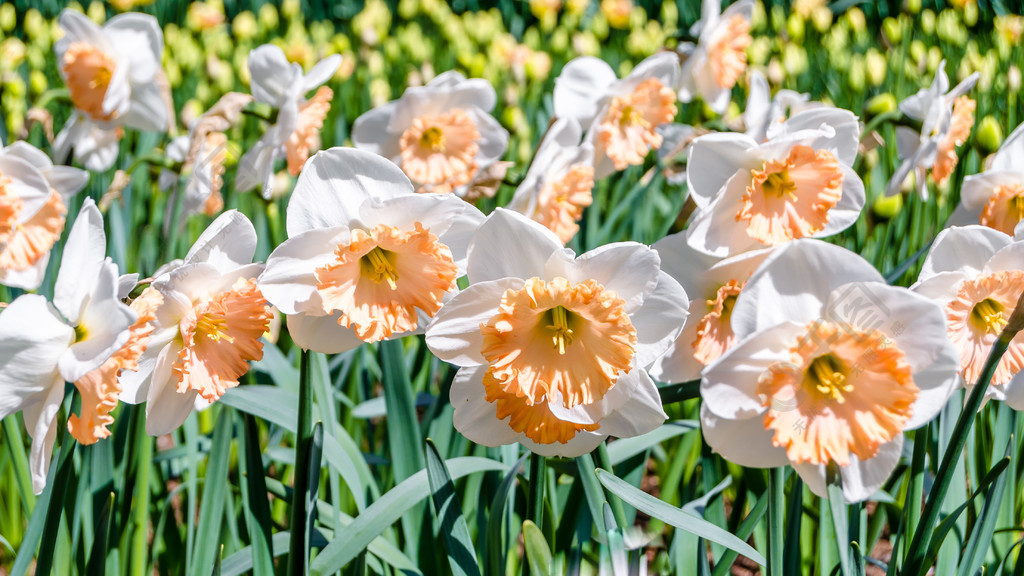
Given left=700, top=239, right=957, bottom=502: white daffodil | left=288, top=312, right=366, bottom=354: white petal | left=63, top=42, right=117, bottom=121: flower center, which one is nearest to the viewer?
left=700, top=239, right=957, bottom=502: white daffodil

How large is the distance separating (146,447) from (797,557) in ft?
3.23

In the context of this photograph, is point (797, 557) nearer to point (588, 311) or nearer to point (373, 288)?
point (588, 311)

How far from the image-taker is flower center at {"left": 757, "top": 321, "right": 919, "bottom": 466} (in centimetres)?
78

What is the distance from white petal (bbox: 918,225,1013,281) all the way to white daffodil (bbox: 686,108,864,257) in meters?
0.17

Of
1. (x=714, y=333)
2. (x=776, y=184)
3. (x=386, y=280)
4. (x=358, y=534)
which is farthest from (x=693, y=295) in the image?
(x=358, y=534)

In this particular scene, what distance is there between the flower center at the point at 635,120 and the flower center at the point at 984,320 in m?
0.88

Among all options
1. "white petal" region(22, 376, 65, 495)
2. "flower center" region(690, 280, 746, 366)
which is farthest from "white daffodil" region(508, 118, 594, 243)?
"white petal" region(22, 376, 65, 495)

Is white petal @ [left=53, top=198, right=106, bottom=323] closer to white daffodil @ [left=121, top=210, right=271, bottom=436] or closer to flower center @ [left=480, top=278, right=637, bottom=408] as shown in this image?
white daffodil @ [left=121, top=210, right=271, bottom=436]

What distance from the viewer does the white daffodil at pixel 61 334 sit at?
853mm

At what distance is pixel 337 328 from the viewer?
3.32 ft

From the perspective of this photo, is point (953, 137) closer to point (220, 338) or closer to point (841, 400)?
point (841, 400)

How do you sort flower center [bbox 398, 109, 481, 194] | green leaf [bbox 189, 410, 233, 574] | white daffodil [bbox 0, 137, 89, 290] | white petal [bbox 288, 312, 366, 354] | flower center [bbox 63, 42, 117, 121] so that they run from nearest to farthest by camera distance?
white petal [bbox 288, 312, 366, 354]
green leaf [bbox 189, 410, 233, 574]
white daffodil [bbox 0, 137, 89, 290]
flower center [bbox 398, 109, 481, 194]
flower center [bbox 63, 42, 117, 121]

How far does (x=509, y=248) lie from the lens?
0.89 m

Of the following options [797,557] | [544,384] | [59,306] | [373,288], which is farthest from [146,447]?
[797,557]
